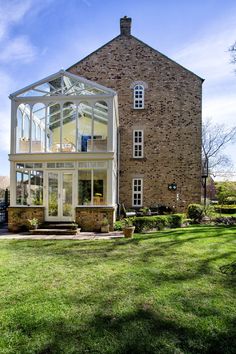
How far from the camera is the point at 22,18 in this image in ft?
28.6

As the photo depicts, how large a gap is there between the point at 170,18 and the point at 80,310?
893cm

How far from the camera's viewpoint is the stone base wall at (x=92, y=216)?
39.9 ft

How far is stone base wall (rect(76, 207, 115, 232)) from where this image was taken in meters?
12.2

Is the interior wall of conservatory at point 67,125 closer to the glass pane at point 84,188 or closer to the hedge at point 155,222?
the glass pane at point 84,188

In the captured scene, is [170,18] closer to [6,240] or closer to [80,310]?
[80,310]

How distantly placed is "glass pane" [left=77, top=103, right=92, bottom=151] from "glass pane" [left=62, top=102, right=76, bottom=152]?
36 cm

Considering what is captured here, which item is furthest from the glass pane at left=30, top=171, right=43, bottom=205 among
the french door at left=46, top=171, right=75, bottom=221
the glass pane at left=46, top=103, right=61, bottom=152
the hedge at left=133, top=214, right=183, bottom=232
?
the hedge at left=133, top=214, right=183, bottom=232

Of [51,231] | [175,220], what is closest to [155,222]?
[175,220]

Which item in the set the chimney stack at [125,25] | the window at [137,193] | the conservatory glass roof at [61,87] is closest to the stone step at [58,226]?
the conservatory glass roof at [61,87]

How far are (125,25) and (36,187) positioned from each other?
13406 millimetres

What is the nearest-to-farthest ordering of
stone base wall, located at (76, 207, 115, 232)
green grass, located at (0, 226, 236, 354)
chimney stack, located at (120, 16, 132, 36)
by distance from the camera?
green grass, located at (0, 226, 236, 354) → stone base wall, located at (76, 207, 115, 232) → chimney stack, located at (120, 16, 132, 36)

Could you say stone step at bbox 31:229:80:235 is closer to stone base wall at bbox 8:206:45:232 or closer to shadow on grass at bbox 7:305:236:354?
stone base wall at bbox 8:206:45:232

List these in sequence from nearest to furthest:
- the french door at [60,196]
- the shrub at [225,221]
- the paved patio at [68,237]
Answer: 1. the paved patio at [68,237]
2. the french door at [60,196]
3. the shrub at [225,221]

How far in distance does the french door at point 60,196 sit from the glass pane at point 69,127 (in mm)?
1373
